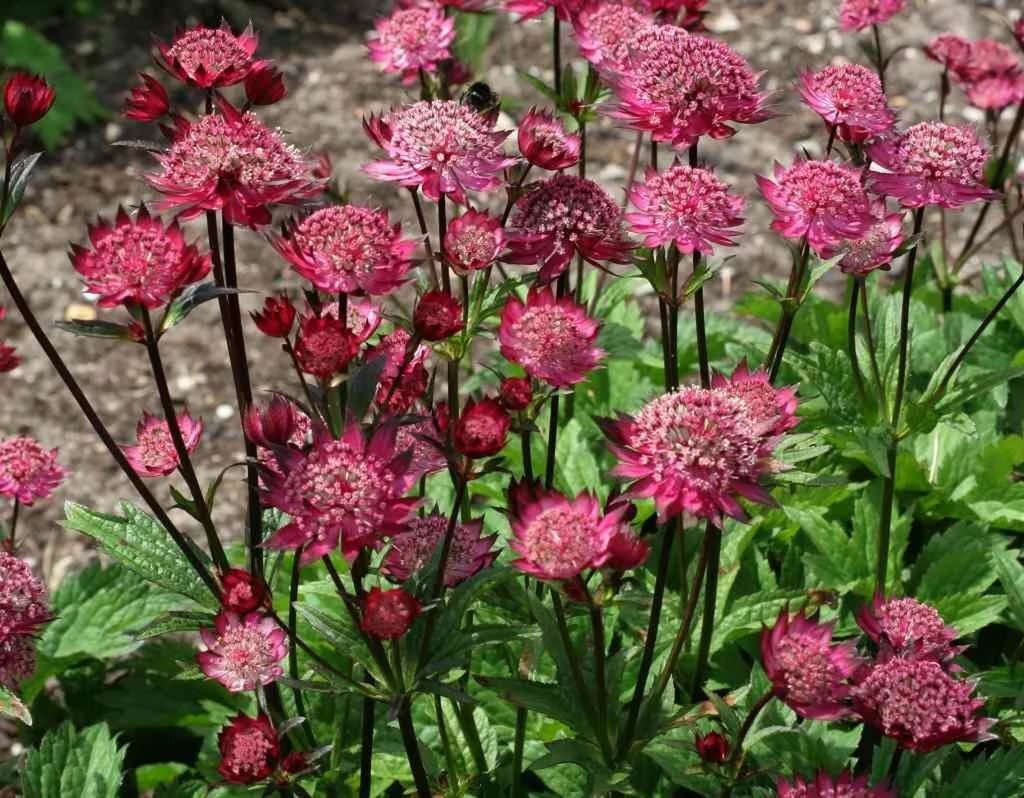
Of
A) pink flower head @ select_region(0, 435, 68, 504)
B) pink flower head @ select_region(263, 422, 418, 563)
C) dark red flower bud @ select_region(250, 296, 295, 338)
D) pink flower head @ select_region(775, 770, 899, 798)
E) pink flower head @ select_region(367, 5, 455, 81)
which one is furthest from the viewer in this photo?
pink flower head @ select_region(367, 5, 455, 81)

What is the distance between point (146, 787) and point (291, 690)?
2.09ft

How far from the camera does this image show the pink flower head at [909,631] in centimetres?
172

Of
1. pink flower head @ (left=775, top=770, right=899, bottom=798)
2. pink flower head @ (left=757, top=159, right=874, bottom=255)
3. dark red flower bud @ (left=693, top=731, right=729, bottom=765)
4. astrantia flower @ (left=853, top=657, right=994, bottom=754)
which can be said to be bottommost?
pink flower head @ (left=775, top=770, right=899, bottom=798)

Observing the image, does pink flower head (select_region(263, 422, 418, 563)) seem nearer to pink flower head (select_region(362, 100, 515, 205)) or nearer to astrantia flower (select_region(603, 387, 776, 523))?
astrantia flower (select_region(603, 387, 776, 523))

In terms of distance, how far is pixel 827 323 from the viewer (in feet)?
9.78

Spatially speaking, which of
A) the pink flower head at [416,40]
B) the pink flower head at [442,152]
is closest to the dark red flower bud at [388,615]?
the pink flower head at [442,152]

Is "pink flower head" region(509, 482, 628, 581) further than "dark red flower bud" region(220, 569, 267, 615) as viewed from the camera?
No

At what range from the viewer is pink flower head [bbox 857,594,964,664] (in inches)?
67.7

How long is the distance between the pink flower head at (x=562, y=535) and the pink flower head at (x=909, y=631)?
0.42m

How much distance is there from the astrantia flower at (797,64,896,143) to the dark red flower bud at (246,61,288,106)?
29.6 inches

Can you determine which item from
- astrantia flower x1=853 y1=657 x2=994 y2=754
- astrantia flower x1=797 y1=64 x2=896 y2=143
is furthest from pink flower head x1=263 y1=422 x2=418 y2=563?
astrantia flower x1=797 y1=64 x2=896 y2=143

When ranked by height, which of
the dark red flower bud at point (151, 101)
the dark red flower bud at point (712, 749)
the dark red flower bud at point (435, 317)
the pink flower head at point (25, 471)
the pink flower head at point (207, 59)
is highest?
the pink flower head at point (207, 59)

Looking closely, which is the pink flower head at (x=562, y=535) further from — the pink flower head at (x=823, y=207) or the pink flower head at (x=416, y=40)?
the pink flower head at (x=416, y=40)

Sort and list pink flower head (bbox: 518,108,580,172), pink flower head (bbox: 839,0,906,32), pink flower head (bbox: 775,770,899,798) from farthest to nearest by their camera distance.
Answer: pink flower head (bbox: 839,0,906,32), pink flower head (bbox: 518,108,580,172), pink flower head (bbox: 775,770,899,798)
